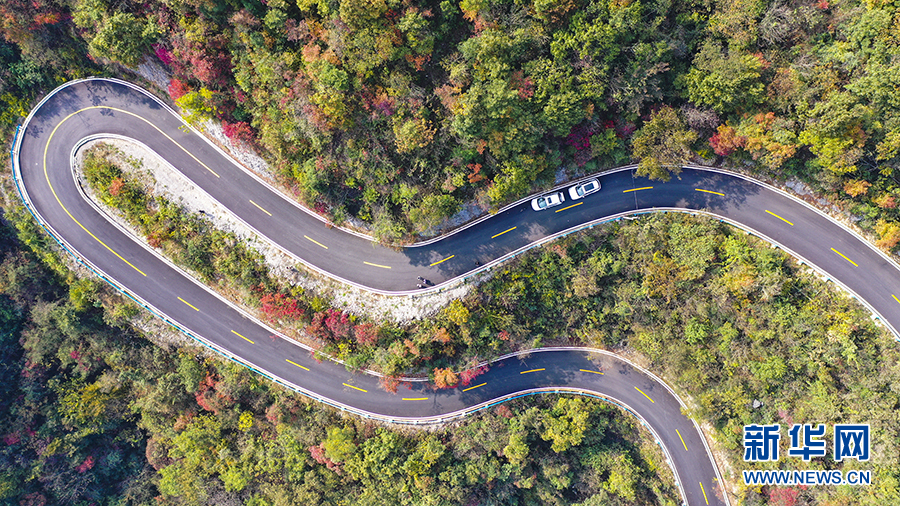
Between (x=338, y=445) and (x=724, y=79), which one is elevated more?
(x=724, y=79)

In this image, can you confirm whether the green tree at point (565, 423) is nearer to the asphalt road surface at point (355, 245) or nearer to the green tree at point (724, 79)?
the asphalt road surface at point (355, 245)

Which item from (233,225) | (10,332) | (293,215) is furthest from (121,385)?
(293,215)

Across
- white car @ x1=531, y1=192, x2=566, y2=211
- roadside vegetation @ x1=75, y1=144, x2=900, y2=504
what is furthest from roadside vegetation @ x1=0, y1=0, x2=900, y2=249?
roadside vegetation @ x1=75, y1=144, x2=900, y2=504

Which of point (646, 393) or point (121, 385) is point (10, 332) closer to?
point (121, 385)

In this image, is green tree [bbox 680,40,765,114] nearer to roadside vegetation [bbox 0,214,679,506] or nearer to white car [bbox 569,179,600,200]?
white car [bbox 569,179,600,200]

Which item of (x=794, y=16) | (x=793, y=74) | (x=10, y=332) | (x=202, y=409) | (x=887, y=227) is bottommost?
(x=202, y=409)

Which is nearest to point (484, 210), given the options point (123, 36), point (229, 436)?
point (123, 36)

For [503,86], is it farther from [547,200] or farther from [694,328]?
[694,328]
